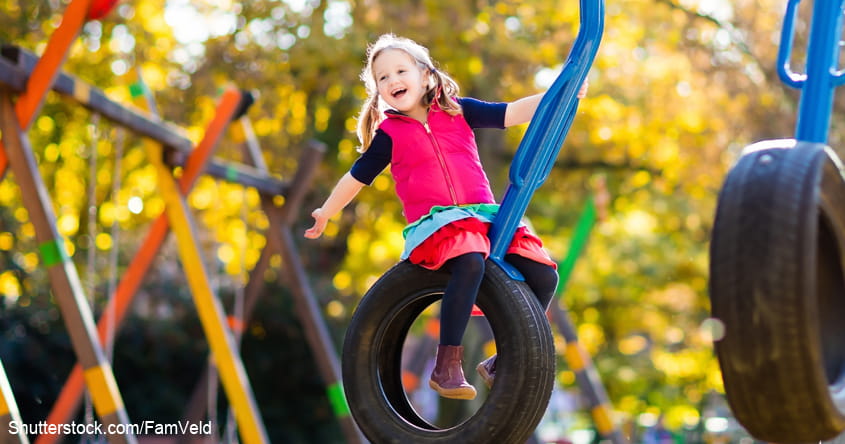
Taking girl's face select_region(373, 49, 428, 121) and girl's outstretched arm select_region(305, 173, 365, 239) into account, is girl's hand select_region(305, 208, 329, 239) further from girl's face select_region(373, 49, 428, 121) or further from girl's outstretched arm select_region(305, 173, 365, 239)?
girl's face select_region(373, 49, 428, 121)

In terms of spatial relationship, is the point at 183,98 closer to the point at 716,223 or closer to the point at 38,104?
the point at 38,104

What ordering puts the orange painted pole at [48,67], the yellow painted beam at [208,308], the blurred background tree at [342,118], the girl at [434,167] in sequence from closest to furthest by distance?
the girl at [434,167] → the orange painted pole at [48,67] → the yellow painted beam at [208,308] → the blurred background tree at [342,118]

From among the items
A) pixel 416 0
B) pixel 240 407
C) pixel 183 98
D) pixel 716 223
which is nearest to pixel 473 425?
pixel 716 223

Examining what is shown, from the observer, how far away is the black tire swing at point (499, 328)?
7.36ft

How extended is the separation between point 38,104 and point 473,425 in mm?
2720

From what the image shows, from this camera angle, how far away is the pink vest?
8.31ft

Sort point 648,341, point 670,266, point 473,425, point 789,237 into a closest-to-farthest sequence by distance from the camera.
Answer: point 789,237 → point 473,425 → point 670,266 → point 648,341

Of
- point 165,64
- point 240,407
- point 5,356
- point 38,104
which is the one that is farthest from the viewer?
point 165,64

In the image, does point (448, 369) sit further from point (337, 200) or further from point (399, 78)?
point (399, 78)

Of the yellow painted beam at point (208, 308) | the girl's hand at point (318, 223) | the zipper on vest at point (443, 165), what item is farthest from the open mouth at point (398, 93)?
the yellow painted beam at point (208, 308)

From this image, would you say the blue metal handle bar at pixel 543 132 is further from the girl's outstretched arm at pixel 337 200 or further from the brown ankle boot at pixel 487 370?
the girl's outstretched arm at pixel 337 200

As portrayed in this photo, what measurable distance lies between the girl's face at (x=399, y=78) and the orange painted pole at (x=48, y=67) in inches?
81.8

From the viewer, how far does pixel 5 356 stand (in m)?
7.34

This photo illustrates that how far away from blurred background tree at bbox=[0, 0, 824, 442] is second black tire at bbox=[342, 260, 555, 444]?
19.1 feet
